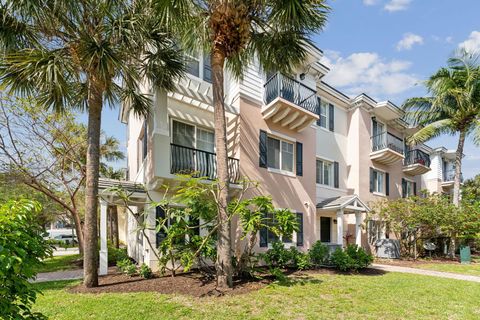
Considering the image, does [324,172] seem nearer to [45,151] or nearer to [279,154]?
[279,154]

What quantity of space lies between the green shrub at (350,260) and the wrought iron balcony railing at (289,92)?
7223mm

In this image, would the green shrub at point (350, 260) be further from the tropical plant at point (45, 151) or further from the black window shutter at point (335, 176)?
the tropical plant at point (45, 151)

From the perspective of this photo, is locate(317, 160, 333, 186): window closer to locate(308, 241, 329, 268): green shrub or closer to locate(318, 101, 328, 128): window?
locate(318, 101, 328, 128): window

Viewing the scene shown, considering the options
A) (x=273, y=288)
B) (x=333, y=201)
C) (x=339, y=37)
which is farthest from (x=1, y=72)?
(x=333, y=201)

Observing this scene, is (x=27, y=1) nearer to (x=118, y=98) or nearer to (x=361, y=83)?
(x=118, y=98)

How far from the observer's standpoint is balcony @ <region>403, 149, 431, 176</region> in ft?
79.3

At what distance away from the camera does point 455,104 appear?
20.3 metres

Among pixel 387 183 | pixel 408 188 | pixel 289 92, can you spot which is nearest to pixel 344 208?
pixel 289 92

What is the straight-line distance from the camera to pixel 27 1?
777 centimetres

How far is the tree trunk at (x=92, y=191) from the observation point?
920 cm

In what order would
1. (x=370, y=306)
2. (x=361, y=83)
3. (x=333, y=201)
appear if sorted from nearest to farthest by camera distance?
(x=370, y=306)
(x=333, y=201)
(x=361, y=83)

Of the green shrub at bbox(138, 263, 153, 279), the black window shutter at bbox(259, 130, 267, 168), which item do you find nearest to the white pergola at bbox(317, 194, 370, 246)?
the black window shutter at bbox(259, 130, 267, 168)

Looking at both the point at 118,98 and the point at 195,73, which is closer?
the point at 118,98

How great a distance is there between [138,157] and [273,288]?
1029 centimetres
